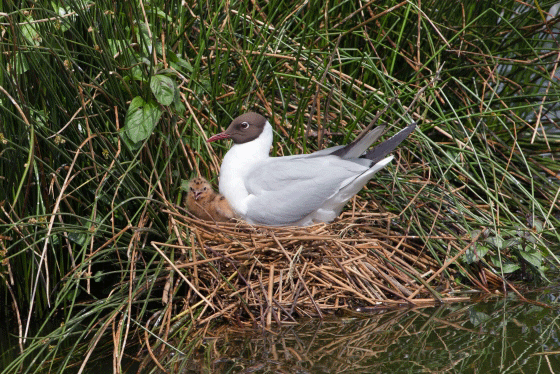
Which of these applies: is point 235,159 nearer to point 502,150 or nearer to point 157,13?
point 157,13

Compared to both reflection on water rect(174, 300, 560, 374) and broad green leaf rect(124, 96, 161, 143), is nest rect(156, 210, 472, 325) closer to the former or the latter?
reflection on water rect(174, 300, 560, 374)

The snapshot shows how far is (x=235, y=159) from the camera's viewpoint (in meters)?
3.92

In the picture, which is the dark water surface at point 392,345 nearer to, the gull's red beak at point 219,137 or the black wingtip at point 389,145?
the black wingtip at point 389,145

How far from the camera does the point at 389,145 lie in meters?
3.77

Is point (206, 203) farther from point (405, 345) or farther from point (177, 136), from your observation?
point (405, 345)

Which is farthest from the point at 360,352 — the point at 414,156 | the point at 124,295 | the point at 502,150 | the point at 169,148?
the point at 502,150

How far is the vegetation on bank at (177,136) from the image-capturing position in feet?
11.0

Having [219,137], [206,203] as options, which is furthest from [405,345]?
[219,137]

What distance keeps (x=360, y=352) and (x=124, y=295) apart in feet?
3.72

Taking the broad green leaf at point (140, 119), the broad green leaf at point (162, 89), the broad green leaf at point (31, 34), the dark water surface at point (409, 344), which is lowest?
the dark water surface at point (409, 344)

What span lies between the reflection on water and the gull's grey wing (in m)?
0.63

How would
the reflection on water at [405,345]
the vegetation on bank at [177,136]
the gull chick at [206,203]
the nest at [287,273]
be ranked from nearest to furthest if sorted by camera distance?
1. the reflection on water at [405,345]
2. the vegetation on bank at [177,136]
3. the nest at [287,273]
4. the gull chick at [206,203]

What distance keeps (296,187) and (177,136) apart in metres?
0.70

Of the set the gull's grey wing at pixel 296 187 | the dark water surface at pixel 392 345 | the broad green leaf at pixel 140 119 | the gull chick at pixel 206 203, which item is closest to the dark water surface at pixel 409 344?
the dark water surface at pixel 392 345
